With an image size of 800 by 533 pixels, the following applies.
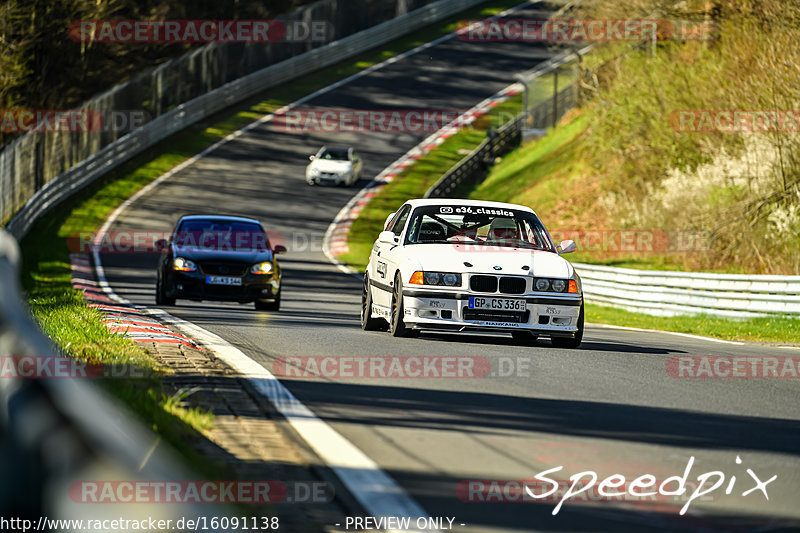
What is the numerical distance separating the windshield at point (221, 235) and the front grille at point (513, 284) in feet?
24.1

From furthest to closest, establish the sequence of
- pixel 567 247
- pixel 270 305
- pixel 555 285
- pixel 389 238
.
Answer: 1. pixel 270 305
2. pixel 389 238
3. pixel 567 247
4. pixel 555 285

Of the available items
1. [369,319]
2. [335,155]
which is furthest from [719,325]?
[335,155]

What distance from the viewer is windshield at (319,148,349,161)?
46.8 m

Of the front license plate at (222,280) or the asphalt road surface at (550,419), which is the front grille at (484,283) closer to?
the asphalt road surface at (550,419)

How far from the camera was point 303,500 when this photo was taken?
5.38 meters

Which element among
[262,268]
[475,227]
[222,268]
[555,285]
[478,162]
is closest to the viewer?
[555,285]

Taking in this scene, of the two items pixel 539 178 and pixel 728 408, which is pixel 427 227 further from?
pixel 539 178

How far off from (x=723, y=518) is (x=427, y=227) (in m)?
9.09

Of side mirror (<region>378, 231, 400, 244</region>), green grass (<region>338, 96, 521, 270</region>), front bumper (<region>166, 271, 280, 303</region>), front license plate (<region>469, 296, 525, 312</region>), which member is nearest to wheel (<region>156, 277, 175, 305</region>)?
front bumper (<region>166, 271, 280, 303</region>)

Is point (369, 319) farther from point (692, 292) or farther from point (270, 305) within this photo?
point (692, 292)

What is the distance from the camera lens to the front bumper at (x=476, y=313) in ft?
41.5

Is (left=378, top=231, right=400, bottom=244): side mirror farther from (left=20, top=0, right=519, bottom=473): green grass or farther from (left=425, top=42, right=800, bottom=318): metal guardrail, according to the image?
(left=425, top=42, right=800, bottom=318): metal guardrail

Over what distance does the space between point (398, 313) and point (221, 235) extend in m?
7.25

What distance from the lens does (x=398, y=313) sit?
42.7 feet
